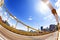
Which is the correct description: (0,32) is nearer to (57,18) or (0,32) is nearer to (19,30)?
(19,30)

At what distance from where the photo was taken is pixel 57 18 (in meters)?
1.91

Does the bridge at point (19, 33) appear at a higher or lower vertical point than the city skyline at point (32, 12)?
lower

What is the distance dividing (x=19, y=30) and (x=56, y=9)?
0.48 meters

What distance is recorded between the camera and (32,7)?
6.16ft

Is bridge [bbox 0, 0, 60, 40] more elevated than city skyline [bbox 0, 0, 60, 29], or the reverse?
city skyline [bbox 0, 0, 60, 29]

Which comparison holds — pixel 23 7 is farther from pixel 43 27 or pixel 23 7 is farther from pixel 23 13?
pixel 43 27

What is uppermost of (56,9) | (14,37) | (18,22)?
(56,9)

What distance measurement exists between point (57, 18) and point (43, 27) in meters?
0.19

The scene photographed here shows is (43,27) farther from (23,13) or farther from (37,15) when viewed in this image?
(23,13)

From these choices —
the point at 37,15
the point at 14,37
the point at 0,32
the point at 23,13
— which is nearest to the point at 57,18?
the point at 37,15

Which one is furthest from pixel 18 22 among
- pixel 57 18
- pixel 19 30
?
pixel 57 18

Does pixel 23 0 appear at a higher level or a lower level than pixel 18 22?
higher

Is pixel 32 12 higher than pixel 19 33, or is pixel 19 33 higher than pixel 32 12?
pixel 32 12

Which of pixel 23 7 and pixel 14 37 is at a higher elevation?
pixel 23 7
